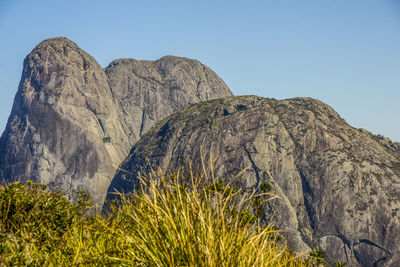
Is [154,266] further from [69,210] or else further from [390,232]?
[390,232]

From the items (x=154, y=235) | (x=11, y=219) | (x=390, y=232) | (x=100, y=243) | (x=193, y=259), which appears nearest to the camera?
(x=193, y=259)

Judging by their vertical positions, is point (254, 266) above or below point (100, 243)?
above

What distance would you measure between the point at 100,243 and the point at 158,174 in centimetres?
261

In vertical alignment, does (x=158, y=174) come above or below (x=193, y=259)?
above

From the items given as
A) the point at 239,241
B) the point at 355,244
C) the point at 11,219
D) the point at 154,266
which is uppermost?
the point at 239,241

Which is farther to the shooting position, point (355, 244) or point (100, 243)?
point (355, 244)

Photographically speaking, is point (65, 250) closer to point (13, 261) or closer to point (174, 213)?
point (13, 261)

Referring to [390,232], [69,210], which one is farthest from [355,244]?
[69,210]

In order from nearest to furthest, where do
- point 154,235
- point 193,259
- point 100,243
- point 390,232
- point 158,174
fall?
point 193,259 → point 154,235 → point 158,174 → point 100,243 → point 390,232

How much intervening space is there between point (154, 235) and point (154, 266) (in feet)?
1.61

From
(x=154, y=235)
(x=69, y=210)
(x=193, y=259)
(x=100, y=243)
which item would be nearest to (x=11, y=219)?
(x=69, y=210)

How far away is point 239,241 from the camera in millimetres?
7223

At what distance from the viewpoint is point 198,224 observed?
281 inches

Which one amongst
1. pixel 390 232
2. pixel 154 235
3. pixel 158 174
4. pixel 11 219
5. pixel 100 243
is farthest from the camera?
pixel 390 232
